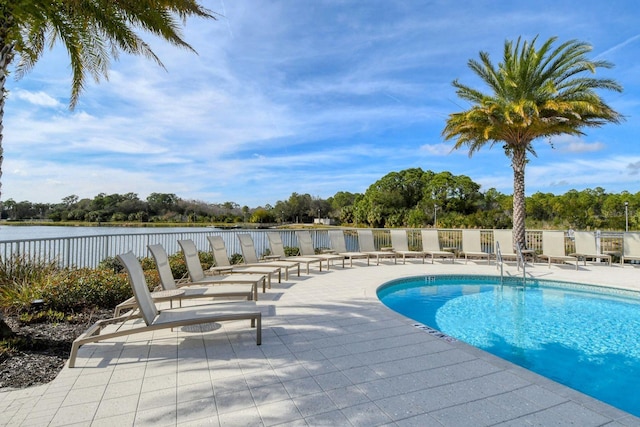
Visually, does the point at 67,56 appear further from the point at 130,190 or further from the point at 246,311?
the point at 130,190

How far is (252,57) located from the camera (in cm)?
1215

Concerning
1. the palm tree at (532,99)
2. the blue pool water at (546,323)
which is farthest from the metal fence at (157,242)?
the blue pool water at (546,323)

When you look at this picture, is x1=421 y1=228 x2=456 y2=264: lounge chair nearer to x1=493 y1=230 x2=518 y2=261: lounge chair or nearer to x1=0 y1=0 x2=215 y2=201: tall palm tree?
x1=493 y1=230 x2=518 y2=261: lounge chair

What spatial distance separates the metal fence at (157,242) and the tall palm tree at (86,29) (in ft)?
8.91

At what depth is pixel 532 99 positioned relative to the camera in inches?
459

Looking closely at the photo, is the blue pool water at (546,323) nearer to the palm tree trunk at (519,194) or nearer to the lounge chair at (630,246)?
the palm tree trunk at (519,194)

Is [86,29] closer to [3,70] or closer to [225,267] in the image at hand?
[3,70]

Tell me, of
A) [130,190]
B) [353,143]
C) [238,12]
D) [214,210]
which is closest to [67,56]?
[238,12]

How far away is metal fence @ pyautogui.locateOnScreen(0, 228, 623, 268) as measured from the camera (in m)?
6.55

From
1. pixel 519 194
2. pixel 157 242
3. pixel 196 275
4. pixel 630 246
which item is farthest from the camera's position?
pixel 519 194

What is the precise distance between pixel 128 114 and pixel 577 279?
15.5m

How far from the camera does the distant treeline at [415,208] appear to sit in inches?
1204

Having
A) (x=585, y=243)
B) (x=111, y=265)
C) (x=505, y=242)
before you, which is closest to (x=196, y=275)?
(x=111, y=265)

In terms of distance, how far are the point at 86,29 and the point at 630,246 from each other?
14600 mm
